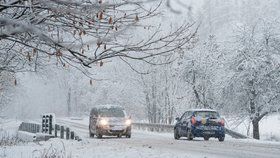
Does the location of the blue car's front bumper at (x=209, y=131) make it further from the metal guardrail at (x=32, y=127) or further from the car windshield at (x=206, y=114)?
the metal guardrail at (x=32, y=127)

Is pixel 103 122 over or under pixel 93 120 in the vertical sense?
under

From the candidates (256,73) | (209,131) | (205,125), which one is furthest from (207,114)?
(256,73)

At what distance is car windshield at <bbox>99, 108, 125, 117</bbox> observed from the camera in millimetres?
28219

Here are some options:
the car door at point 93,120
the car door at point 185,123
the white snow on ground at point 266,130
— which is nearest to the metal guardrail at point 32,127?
the car door at point 93,120

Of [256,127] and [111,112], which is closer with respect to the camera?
[111,112]

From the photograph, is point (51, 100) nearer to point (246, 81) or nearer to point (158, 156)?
point (246, 81)

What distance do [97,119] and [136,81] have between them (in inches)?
1057

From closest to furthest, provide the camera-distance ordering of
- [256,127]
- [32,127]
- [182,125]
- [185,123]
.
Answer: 1. [185,123]
2. [182,125]
3. [256,127]
4. [32,127]

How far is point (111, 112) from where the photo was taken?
93.7 feet

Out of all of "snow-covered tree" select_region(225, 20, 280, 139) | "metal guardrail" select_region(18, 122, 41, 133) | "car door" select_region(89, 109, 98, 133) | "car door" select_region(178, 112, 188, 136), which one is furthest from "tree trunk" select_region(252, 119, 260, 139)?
"metal guardrail" select_region(18, 122, 41, 133)

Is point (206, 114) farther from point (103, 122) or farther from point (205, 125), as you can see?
point (103, 122)

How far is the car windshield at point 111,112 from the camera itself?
92.6ft

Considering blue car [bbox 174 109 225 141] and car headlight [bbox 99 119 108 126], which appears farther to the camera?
car headlight [bbox 99 119 108 126]

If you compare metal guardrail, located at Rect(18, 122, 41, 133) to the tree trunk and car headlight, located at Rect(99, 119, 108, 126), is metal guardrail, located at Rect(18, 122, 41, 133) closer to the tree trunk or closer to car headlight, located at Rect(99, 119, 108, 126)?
car headlight, located at Rect(99, 119, 108, 126)
